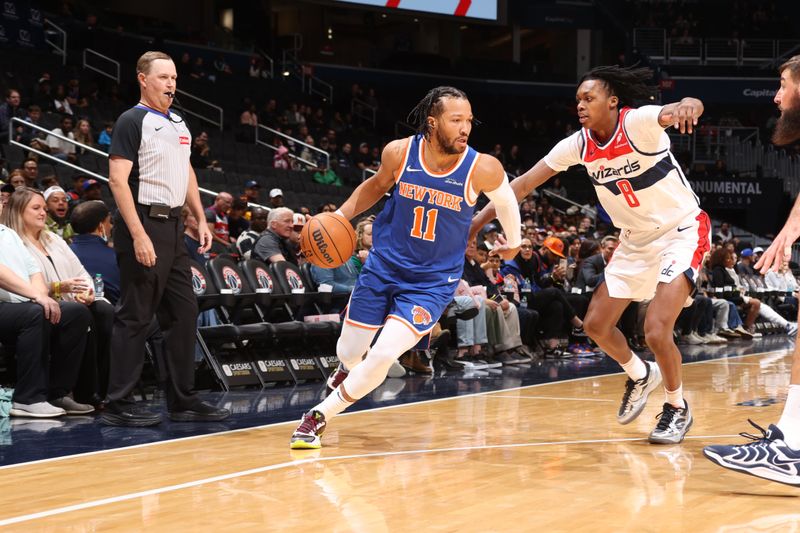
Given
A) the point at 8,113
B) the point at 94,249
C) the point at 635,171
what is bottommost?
the point at 94,249

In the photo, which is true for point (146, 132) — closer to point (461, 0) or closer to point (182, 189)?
point (182, 189)

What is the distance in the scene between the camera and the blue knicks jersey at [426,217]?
4930mm

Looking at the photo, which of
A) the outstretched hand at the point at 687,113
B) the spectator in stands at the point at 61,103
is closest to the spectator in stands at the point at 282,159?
the spectator in stands at the point at 61,103

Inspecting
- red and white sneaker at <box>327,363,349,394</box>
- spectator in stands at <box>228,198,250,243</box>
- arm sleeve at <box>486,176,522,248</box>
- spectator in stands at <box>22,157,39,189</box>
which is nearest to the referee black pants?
red and white sneaker at <box>327,363,349,394</box>

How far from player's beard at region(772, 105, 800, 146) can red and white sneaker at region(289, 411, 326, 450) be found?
8.02 feet

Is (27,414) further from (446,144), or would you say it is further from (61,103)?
(61,103)

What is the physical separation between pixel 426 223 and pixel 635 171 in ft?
3.79

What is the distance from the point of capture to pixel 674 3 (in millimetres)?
30094

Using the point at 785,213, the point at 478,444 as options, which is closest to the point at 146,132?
the point at 478,444

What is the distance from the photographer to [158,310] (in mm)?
5785

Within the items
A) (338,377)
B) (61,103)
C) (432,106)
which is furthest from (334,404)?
(61,103)

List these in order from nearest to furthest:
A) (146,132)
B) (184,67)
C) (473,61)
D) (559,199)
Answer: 1. (146,132)
2. (184,67)
3. (559,199)
4. (473,61)

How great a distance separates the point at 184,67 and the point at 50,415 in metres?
16.9

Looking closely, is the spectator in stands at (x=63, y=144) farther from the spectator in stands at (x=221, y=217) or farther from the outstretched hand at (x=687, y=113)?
the outstretched hand at (x=687, y=113)
